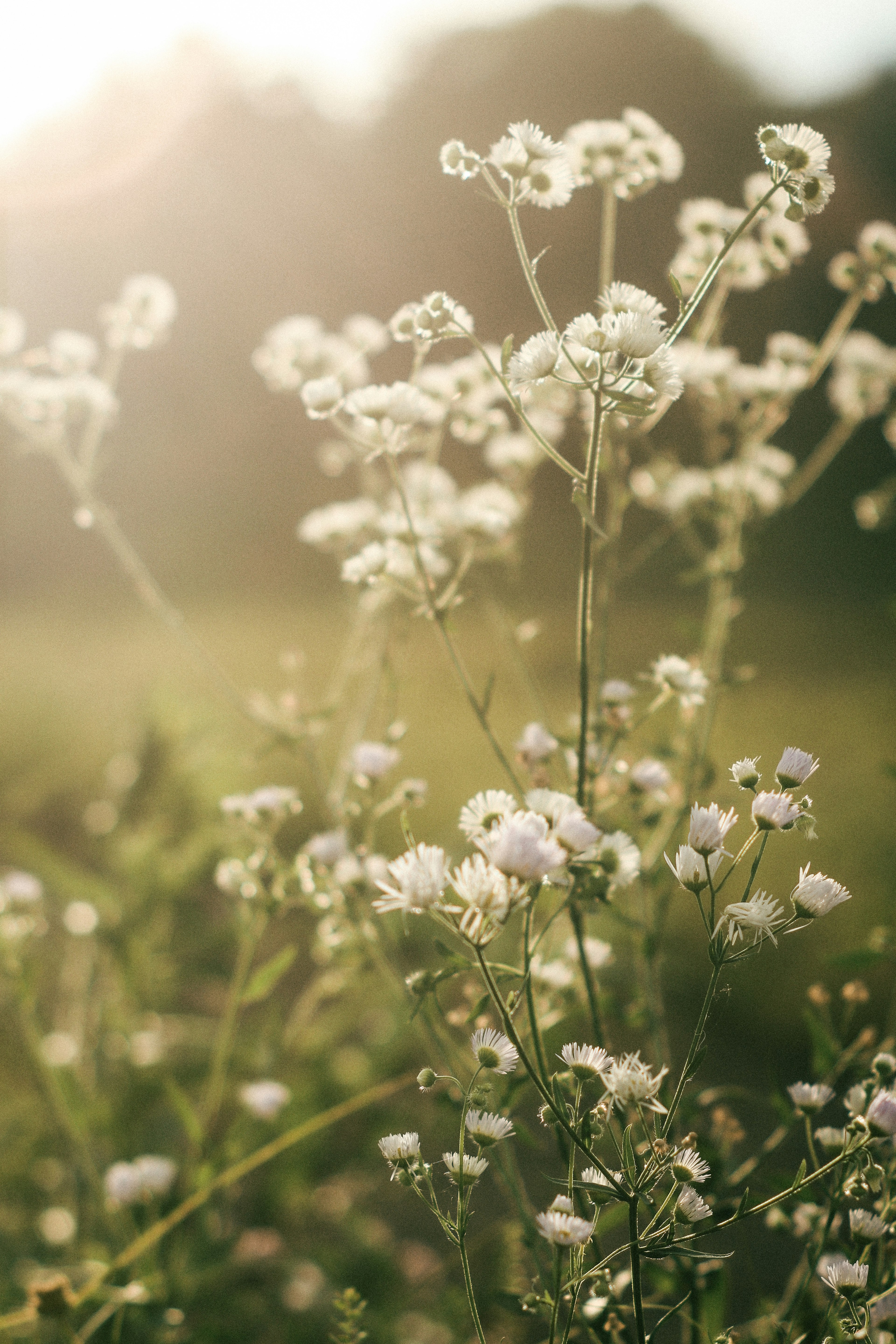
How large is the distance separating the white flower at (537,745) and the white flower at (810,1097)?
21 centimetres

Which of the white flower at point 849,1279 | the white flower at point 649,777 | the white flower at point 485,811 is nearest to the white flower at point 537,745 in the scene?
the white flower at point 649,777

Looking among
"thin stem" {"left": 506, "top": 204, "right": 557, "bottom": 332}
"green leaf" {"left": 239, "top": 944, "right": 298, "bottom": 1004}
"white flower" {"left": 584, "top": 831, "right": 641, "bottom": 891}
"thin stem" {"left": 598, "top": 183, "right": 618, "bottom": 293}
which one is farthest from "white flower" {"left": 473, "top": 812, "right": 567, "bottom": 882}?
"thin stem" {"left": 598, "top": 183, "right": 618, "bottom": 293}

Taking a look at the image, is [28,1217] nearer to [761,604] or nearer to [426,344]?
[426,344]

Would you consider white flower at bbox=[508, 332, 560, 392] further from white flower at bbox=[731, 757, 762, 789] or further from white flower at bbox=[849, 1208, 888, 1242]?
white flower at bbox=[849, 1208, 888, 1242]

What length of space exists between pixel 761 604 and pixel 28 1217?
75.6 inches

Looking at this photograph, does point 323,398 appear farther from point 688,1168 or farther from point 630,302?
point 688,1168

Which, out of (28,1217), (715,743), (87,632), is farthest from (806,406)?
(28,1217)

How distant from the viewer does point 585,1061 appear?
354 mm

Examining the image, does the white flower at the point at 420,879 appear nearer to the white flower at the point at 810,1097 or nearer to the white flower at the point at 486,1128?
the white flower at the point at 486,1128

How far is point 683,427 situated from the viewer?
73.8 inches

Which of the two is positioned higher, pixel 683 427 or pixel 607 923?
pixel 683 427

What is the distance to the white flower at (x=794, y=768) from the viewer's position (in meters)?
0.36

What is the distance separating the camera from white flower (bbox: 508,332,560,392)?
40 cm

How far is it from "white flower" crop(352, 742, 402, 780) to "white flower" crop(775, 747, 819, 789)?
0.90 ft
